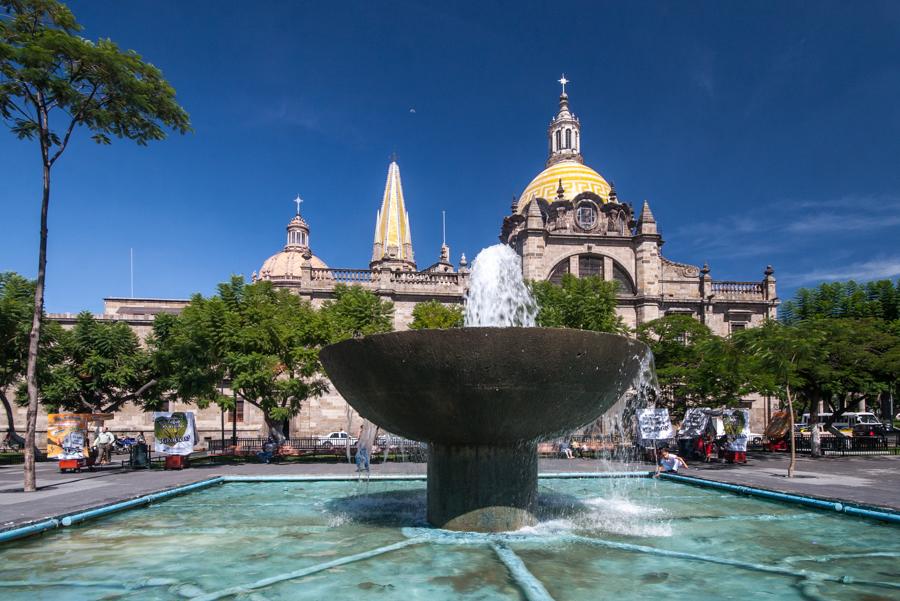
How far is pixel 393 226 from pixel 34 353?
51.8 metres

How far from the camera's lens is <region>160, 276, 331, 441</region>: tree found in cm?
1958

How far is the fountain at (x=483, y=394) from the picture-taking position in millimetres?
6027

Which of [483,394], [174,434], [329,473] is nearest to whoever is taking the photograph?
[483,394]

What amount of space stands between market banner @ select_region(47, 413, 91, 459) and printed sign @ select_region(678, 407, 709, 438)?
61.4 feet

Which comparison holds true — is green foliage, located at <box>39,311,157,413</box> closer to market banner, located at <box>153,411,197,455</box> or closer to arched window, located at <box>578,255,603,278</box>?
market banner, located at <box>153,411,197,455</box>

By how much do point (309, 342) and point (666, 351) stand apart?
1454 cm

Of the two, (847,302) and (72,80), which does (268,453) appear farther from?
(847,302)

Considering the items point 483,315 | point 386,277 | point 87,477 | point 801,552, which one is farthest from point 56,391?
point 801,552

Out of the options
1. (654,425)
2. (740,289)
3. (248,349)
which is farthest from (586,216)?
(248,349)

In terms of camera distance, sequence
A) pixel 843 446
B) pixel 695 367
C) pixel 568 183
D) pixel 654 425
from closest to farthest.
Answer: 1. pixel 654 425
2. pixel 695 367
3. pixel 843 446
4. pixel 568 183

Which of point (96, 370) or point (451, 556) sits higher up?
point (96, 370)

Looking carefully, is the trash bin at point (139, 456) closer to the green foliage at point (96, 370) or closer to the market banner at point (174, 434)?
the market banner at point (174, 434)

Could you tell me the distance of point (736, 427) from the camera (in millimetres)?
19125

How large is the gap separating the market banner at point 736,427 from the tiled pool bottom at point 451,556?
35.9ft
